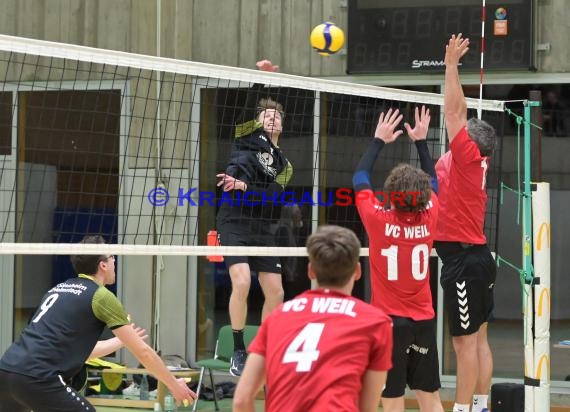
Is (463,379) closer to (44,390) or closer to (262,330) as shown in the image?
(44,390)

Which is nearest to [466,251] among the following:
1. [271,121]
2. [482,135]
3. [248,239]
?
[482,135]

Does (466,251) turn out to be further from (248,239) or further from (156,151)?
(156,151)

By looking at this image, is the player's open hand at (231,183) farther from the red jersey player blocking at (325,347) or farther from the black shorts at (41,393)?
the red jersey player blocking at (325,347)

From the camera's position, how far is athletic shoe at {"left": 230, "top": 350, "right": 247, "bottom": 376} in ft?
26.2

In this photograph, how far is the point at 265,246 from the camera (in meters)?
8.32

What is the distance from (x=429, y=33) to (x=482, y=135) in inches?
129

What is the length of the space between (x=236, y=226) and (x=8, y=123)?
5.30 metres

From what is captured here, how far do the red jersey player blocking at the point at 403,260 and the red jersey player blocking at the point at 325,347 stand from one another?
222cm

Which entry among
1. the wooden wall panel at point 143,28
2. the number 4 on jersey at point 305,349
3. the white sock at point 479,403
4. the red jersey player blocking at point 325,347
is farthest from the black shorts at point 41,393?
the wooden wall panel at point 143,28

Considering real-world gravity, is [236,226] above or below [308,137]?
below

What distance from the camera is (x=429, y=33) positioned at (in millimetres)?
10750

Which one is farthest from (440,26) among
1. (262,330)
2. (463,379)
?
(262,330)

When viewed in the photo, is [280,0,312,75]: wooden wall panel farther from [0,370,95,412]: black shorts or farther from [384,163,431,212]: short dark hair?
[0,370,95,412]: black shorts

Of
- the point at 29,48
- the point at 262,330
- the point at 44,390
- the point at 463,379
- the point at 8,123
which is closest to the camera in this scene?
the point at 262,330
